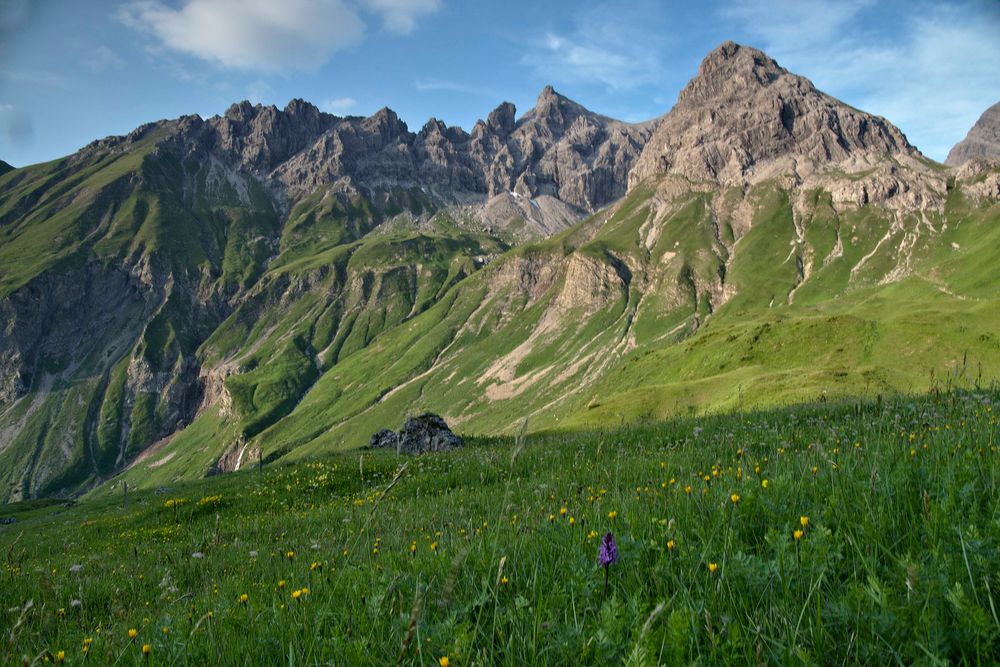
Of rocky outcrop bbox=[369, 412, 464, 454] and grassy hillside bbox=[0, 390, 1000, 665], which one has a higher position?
grassy hillside bbox=[0, 390, 1000, 665]

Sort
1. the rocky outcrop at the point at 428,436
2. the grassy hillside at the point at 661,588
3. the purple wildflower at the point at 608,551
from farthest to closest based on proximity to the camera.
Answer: the rocky outcrop at the point at 428,436
the purple wildflower at the point at 608,551
the grassy hillside at the point at 661,588

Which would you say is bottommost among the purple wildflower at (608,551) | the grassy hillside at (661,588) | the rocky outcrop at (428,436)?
the rocky outcrop at (428,436)

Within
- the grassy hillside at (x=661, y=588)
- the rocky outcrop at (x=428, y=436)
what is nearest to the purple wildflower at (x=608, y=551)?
the grassy hillside at (x=661, y=588)

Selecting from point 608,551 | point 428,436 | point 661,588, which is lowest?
point 428,436

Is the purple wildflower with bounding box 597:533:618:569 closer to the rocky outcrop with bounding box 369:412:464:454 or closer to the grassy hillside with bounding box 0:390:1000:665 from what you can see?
the grassy hillside with bounding box 0:390:1000:665

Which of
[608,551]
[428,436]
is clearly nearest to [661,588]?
[608,551]

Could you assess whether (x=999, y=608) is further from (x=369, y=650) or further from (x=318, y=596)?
(x=318, y=596)

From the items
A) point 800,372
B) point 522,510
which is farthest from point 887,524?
point 800,372

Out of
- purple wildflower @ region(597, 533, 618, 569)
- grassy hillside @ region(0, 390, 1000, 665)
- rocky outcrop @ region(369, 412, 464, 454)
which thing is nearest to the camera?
grassy hillside @ region(0, 390, 1000, 665)

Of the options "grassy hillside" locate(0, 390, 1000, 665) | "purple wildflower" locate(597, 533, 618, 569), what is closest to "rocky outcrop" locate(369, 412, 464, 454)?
"grassy hillside" locate(0, 390, 1000, 665)

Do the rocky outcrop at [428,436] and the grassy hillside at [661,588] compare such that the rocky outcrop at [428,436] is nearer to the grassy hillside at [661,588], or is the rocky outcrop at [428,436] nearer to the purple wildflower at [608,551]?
the grassy hillside at [661,588]

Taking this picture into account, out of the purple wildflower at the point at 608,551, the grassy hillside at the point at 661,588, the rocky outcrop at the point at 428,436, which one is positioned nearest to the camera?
the grassy hillside at the point at 661,588

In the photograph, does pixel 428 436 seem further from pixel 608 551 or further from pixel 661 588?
pixel 608 551

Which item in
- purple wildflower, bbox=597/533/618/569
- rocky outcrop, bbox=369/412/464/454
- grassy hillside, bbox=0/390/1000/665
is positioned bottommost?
rocky outcrop, bbox=369/412/464/454
